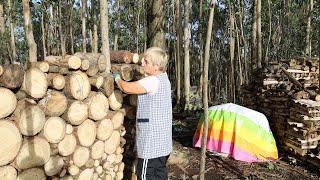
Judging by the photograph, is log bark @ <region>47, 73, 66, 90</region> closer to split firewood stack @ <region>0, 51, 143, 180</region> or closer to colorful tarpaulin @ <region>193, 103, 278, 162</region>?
split firewood stack @ <region>0, 51, 143, 180</region>

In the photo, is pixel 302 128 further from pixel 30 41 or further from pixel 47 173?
pixel 30 41

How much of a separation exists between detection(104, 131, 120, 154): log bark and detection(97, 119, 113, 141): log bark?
0.09m

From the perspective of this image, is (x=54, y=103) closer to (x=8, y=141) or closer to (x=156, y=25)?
(x=8, y=141)

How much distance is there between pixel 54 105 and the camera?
368cm

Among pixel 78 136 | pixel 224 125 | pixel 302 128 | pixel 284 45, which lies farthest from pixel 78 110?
pixel 284 45

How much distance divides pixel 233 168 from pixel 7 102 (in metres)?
4.44

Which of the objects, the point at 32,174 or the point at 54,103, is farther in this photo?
the point at 54,103

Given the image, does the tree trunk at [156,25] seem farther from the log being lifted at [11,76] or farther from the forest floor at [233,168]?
the log being lifted at [11,76]

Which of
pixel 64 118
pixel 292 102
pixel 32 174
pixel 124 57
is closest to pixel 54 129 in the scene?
pixel 64 118

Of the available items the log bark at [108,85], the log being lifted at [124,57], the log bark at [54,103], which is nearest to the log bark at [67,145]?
the log bark at [54,103]

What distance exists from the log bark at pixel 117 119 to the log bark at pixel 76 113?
0.59 meters

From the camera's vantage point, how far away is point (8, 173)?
319cm

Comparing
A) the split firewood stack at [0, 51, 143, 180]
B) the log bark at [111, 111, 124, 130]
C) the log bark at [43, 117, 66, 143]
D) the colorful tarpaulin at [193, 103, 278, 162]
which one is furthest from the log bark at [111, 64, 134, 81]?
the colorful tarpaulin at [193, 103, 278, 162]

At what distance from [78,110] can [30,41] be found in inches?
397
